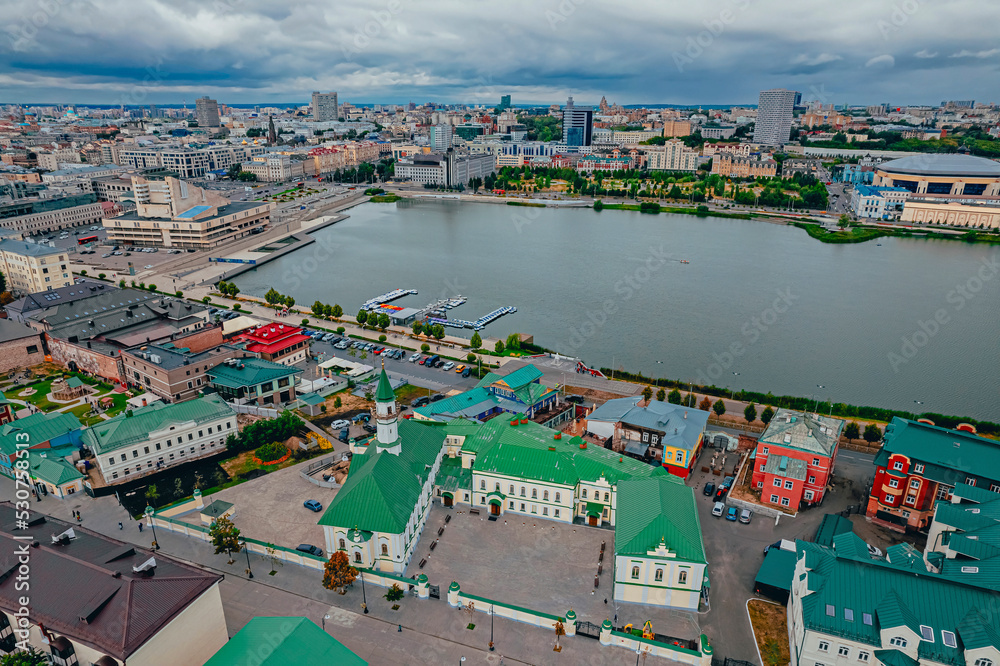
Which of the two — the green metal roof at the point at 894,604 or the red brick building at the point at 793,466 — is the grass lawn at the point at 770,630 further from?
the red brick building at the point at 793,466

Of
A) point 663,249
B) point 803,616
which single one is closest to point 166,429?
point 803,616

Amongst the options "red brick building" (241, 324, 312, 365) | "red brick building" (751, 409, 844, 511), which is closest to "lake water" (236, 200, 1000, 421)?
"red brick building" (751, 409, 844, 511)

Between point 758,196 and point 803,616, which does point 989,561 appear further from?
point 758,196

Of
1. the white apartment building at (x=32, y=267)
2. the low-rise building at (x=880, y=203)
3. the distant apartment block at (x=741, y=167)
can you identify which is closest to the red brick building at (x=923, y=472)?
the white apartment building at (x=32, y=267)

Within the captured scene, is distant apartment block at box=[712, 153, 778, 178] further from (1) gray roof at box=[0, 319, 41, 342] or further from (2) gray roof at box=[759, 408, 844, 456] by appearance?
(1) gray roof at box=[0, 319, 41, 342]

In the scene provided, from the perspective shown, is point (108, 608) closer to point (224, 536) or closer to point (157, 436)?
point (224, 536)

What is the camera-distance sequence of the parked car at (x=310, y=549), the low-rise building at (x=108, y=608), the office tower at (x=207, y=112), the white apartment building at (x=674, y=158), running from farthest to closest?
the office tower at (x=207, y=112)
the white apartment building at (x=674, y=158)
the parked car at (x=310, y=549)
the low-rise building at (x=108, y=608)

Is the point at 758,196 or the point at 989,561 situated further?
the point at 758,196
